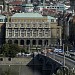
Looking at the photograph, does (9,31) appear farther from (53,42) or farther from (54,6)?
(54,6)

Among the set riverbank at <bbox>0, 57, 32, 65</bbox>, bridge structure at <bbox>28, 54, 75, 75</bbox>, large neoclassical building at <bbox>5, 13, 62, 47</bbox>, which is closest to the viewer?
bridge structure at <bbox>28, 54, 75, 75</bbox>

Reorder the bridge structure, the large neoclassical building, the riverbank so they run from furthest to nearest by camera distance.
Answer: the large neoclassical building < the riverbank < the bridge structure

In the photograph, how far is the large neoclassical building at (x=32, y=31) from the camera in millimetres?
74875

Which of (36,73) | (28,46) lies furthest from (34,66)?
(28,46)

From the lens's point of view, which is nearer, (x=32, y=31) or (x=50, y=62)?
(x=50, y=62)

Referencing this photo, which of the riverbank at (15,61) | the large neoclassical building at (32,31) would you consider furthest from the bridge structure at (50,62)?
the large neoclassical building at (32,31)

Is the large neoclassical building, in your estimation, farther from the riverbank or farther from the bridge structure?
the bridge structure

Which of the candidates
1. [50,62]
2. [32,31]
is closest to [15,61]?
Result: [50,62]

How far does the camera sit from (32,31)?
76.1 meters

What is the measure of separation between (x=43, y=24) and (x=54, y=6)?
49.0 meters

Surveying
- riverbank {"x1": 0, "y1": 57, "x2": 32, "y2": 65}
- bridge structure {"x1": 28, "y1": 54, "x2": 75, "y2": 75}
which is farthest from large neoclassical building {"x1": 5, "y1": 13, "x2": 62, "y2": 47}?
bridge structure {"x1": 28, "y1": 54, "x2": 75, "y2": 75}

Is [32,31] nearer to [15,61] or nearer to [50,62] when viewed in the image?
[15,61]

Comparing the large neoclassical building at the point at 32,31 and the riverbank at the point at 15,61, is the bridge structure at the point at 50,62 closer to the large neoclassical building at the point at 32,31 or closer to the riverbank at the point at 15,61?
the riverbank at the point at 15,61

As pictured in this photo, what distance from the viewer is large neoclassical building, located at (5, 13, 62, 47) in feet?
246
